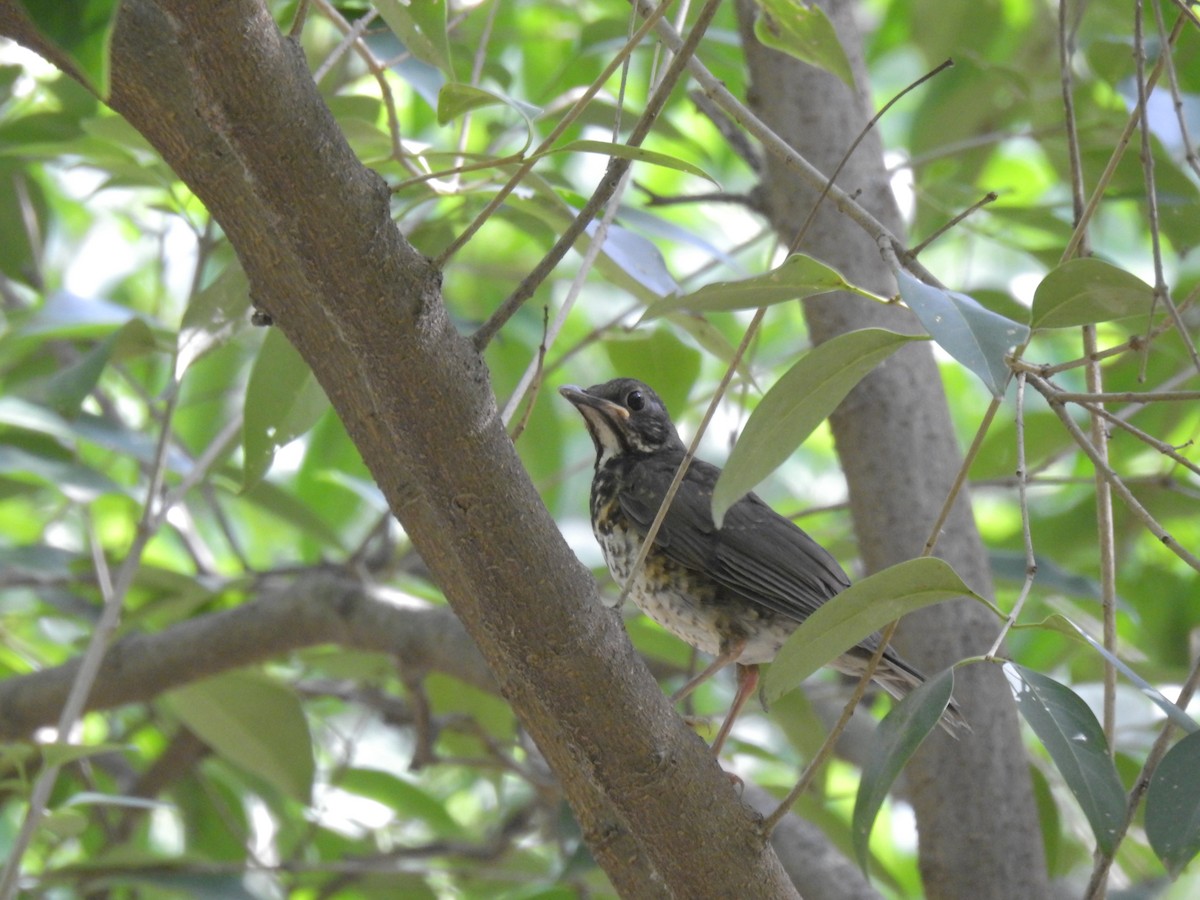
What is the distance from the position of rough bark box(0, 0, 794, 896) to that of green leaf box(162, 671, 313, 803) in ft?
5.08

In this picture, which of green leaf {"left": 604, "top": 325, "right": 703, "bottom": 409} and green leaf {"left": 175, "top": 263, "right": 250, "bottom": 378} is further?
green leaf {"left": 604, "top": 325, "right": 703, "bottom": 409}

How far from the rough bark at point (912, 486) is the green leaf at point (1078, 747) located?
1368 millimetres

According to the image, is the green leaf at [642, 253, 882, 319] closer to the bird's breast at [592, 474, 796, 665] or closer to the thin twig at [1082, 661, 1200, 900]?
the thin twig at [1082, 661, 1200, 900]

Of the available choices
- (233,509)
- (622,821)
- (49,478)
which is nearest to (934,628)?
(622,821)

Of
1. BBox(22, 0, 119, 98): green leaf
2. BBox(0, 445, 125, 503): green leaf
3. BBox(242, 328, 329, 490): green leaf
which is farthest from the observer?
BBox(0, 445, 125, 503): green leaf

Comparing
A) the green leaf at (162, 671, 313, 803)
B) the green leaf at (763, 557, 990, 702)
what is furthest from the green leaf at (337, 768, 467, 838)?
the green leaf at (763, 557, 990, 702)

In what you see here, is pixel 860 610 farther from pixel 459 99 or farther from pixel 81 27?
pixel 81 27

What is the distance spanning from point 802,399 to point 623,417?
1.94 meters

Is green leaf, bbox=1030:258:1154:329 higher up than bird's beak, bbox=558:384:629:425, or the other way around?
green leaf, bbox=1030:258:1154:329

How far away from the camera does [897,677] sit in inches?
101

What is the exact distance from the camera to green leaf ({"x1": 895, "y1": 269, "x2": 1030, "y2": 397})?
3.89 ft

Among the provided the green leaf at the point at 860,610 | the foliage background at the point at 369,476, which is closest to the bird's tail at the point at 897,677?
the foliage background at the point at 369,476

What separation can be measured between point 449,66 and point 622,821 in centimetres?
108

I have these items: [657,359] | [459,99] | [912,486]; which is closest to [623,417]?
[657,359]
